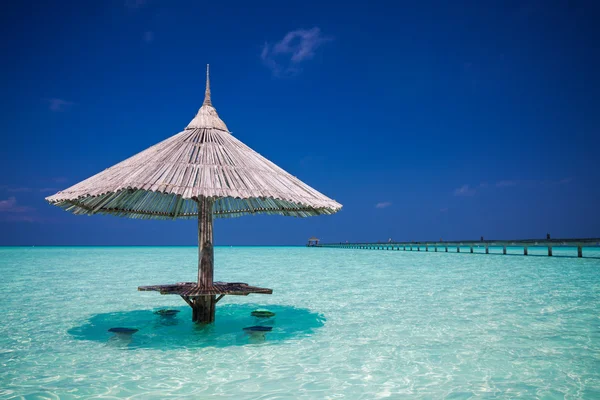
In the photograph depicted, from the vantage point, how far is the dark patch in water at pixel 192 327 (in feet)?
22.6

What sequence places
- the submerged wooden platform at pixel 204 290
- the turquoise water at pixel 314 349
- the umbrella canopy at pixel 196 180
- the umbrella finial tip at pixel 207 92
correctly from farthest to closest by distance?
the umbrella finial tip at pixel 207 92 → the submerged wooden platform at pixel 204 290 → the umbrella canopy at pixel 196 180 → the turquoise water at pixel 314 349

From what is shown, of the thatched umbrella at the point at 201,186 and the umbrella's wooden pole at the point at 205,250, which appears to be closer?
the thatched umbrella at the point at 201,186

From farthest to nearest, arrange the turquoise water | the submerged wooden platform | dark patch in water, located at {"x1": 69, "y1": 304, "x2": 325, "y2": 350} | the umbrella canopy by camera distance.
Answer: dark patch in water, located at {"x1": 69, "y1": 304, "x2": 325, "y2": 350}, the submerged wooden platform, the umbrella canopy, the turquoise water

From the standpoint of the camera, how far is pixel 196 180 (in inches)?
237

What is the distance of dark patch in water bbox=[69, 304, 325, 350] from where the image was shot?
22.6 feet

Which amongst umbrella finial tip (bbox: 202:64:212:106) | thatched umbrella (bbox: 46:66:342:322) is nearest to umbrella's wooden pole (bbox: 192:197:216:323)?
thatched umbrella (bbox: 46:66:342:322)

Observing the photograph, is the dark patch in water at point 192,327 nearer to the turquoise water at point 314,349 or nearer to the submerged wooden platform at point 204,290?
the turquoise water at point 314,349

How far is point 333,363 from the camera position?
5.79 meters

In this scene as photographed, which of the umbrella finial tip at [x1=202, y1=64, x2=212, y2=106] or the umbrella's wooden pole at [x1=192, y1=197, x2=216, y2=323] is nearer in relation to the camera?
the umbrella's wooden pole at [x1=192, y1=197, x2=216, y2=323]

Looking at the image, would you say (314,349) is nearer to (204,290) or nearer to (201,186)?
(204,290)

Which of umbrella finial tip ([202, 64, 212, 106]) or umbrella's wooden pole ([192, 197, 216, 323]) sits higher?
umbrella finial tip ([202, 64, 212, 106])

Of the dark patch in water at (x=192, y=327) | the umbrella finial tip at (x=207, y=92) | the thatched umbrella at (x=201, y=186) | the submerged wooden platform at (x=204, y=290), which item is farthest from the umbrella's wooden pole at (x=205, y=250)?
the umbrella finial tip at (x=207, y=92)

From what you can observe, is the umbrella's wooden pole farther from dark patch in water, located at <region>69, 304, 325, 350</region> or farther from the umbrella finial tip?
the umbrella finial tip

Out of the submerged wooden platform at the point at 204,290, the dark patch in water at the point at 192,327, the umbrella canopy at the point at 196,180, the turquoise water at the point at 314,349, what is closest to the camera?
the turquoise water at the point at 314,349
